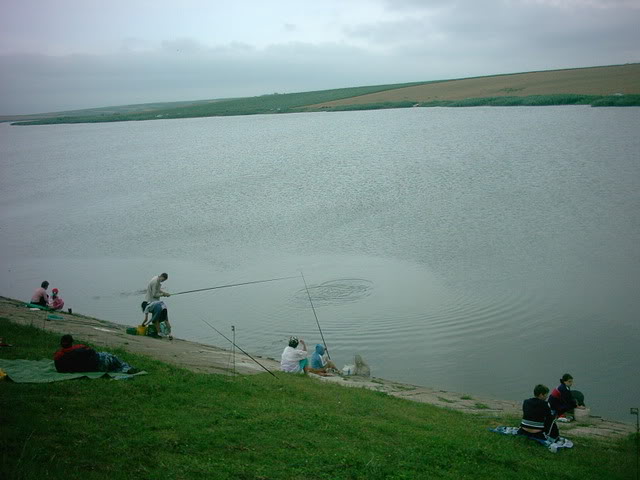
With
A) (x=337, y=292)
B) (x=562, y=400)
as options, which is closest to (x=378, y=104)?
(x=337, y=292)

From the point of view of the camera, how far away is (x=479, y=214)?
24562mm

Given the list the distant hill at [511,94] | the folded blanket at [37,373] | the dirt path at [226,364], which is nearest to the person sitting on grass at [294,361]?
the dirt path at [226,364]

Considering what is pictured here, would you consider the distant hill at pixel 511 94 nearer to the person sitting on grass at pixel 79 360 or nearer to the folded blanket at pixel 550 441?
the folded blanket at pixel 550 441

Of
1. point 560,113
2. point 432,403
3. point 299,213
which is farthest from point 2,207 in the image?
point 560,113

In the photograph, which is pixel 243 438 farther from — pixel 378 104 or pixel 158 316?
pixel 378 104

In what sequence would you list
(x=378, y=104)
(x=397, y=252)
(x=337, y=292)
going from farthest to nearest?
1. (x=378, y=104)
2. (x=397, y=252)
3. (x=337, y=292)

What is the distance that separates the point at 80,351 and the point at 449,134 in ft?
157

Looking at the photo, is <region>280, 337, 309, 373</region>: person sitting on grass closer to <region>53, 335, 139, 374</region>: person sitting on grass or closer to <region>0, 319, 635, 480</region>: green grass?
<region>0, 319, 635, 480</region>: green grass

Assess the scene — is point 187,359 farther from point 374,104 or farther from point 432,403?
point 374,104

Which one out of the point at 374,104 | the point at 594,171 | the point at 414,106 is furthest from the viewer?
the point at 374,104

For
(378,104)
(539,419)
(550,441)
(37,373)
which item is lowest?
(550,441)

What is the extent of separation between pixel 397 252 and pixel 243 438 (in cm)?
1458

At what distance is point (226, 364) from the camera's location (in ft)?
35.2

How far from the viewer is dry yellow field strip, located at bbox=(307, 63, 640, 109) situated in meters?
69.5
